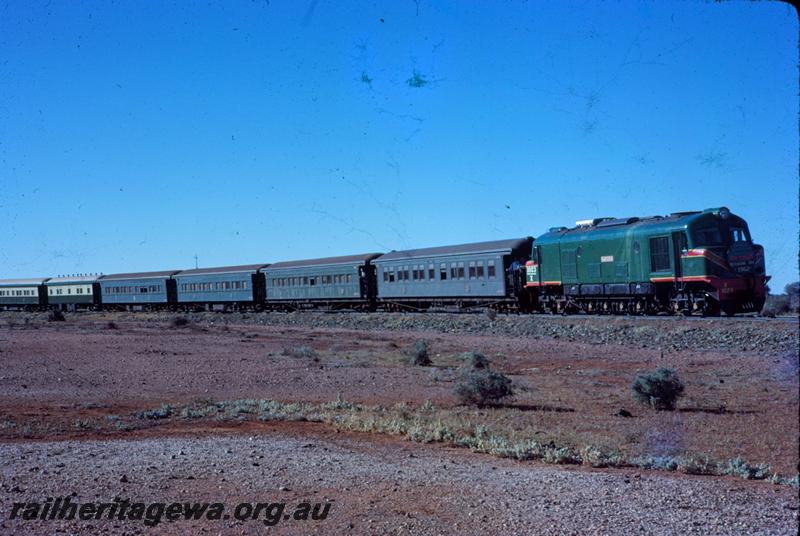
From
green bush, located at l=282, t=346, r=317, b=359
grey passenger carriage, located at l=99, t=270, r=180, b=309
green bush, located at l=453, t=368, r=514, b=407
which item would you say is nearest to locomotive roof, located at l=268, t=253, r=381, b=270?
grey passenger carriage, located at l=99, t=270, r=180, b=309

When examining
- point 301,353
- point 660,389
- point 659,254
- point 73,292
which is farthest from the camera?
point 73,292

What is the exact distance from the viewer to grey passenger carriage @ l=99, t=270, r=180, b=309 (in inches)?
2785

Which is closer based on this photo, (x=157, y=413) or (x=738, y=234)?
(x=157, y=413)

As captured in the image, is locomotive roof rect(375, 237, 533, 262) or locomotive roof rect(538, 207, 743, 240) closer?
locomotive roof rect(538, 207, 743, 240)

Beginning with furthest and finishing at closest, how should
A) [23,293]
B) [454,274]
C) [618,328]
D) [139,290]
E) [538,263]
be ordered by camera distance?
[23,293] < [139,290] < [454,274] < [538,263] < [618,328]

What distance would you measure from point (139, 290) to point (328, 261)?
1061 inches

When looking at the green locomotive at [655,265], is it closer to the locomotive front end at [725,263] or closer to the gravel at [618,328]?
the locomotive front end at [725,263]

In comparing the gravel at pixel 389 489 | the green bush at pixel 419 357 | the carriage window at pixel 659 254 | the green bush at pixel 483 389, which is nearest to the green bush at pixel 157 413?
the gravel at pixel 389 489

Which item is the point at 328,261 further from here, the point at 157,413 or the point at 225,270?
the point at 157,413

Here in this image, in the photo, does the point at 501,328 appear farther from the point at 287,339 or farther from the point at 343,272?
the point at 343,272

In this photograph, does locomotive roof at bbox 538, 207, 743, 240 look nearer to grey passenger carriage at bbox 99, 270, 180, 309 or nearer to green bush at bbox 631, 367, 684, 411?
green bush at bbox 631, 367, 684, 411

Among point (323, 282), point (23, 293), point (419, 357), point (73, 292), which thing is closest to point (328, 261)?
point (323, 282)

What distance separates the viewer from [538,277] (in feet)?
122

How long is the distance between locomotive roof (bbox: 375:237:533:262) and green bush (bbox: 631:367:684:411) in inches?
943
